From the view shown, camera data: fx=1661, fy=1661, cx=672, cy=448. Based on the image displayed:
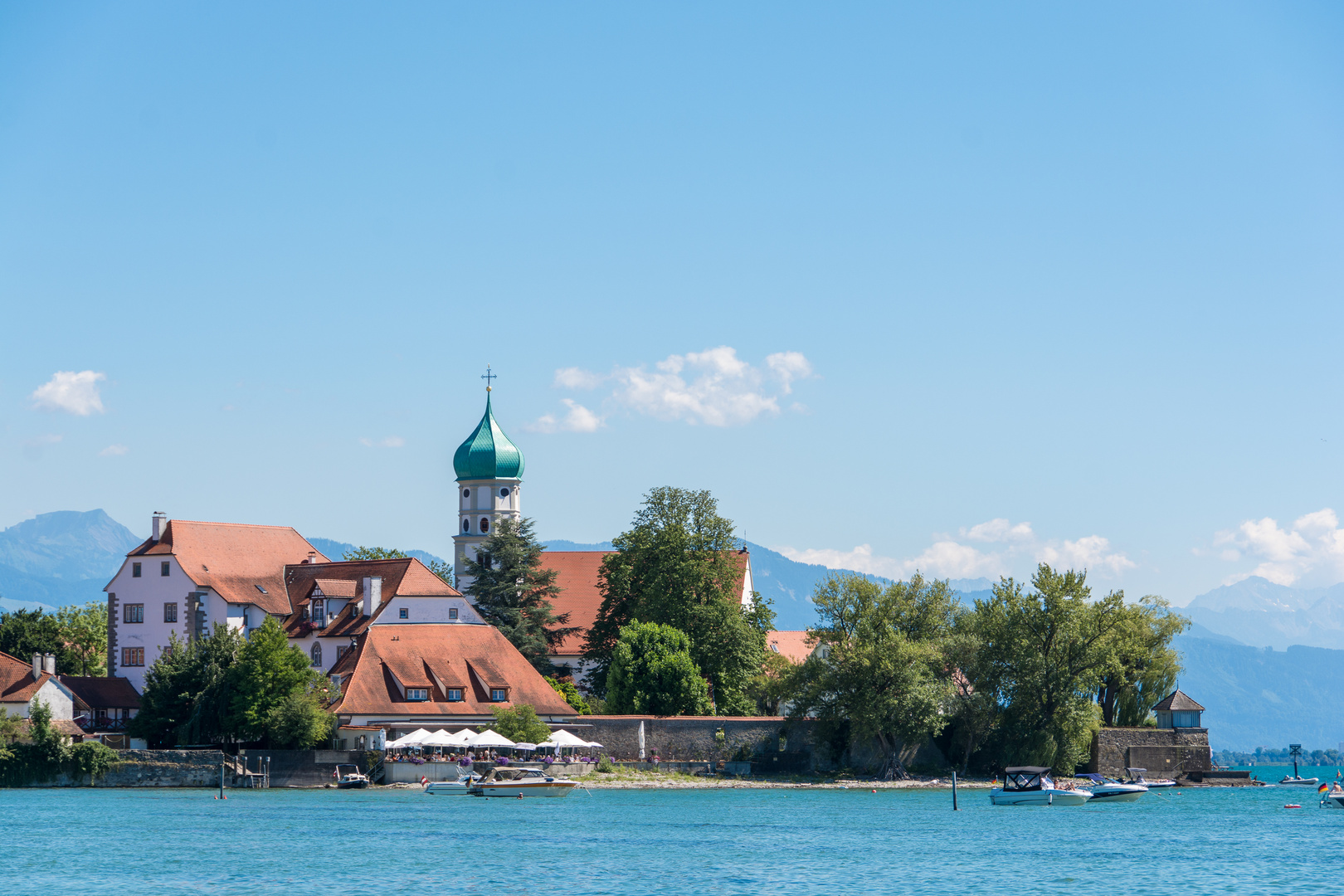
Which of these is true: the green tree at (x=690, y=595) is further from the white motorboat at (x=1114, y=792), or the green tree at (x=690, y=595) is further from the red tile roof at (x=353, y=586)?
the white motorboat at (x=1114, y=792)

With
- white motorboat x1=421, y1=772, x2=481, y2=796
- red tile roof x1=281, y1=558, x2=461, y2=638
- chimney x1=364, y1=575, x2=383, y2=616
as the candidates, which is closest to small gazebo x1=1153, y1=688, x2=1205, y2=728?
red tile roof x1=281, y1=558, x2=461, y2=638

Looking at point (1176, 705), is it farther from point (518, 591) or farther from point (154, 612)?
point (154, 612)

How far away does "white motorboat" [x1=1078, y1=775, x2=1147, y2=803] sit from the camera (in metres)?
85.0

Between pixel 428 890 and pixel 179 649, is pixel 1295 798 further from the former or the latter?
pixel 428 890

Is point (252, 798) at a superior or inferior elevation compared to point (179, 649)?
inferior

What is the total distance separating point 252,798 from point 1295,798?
207 feet

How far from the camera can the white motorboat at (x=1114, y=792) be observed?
8500 cm

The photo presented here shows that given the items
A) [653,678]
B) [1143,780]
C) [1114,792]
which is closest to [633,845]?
[653,678]

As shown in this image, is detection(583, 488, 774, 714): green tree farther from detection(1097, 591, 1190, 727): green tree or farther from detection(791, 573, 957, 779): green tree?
detection(1097, 591, 1190, 727): green tree

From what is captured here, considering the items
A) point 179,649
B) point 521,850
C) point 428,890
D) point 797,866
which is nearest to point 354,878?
point 428,890

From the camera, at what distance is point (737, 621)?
94.4 m

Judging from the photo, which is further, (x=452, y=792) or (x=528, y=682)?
(x=528, y=682)

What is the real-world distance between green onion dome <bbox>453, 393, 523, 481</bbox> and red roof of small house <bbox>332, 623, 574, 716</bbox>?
25301mm

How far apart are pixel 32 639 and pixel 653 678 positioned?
39495 millimetres
